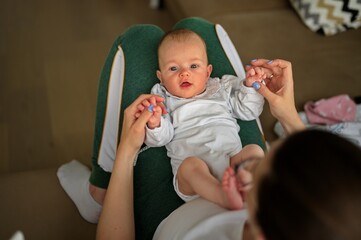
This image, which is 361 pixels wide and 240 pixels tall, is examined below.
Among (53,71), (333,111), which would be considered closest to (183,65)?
(333,111)

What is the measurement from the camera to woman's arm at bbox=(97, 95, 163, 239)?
99 centimetres

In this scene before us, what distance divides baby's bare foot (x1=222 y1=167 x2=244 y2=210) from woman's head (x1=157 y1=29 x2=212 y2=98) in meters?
0.48

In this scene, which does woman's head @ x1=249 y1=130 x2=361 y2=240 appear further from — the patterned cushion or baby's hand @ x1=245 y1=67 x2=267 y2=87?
the patterned cushion

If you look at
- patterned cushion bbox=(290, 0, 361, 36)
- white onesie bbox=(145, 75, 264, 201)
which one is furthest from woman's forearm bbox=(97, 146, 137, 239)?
patterned cushion bbox=(290, 0, 361, 36)

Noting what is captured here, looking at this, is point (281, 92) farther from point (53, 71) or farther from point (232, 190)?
point (53, 71)

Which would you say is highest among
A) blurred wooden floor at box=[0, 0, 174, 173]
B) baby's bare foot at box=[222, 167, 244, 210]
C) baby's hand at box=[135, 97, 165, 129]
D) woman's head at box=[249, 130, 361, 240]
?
woman's head at box=[249, 130, 361, 240]

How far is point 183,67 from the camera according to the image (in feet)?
4.17

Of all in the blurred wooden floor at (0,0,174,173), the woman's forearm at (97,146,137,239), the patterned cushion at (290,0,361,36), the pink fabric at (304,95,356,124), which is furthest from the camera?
the blurred wooden floor at (0,0,174,173)

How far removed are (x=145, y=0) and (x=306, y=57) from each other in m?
1.50

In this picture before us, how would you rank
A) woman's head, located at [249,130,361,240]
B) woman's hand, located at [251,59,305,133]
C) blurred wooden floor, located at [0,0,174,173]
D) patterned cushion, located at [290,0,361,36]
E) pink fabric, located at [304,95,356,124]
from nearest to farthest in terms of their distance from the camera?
woman's head, located at [249,130,361,240] < woman's hand, located at [251,59,305,133] < pink fabric, located at [304,95,356,124] < patterned cushion, located at [290,0,361,36] < blurred wooden floor, located at [0,0,174,173]

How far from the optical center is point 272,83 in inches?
46.9

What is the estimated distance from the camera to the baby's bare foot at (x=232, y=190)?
0.83 metres

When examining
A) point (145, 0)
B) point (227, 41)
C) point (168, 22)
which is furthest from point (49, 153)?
point (145, 0)

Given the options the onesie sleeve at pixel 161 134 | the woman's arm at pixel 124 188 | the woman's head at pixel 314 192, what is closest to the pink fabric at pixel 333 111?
the onesie sleeve at pixel 161 134
